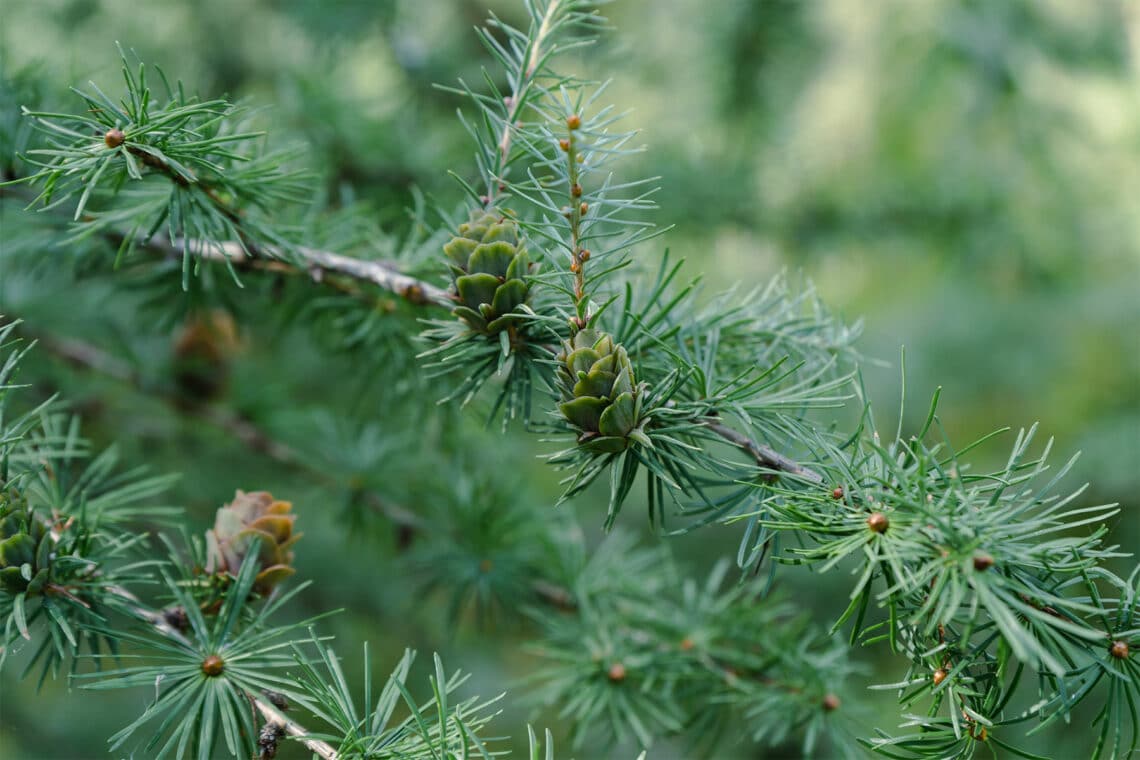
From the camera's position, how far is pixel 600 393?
→ 317mm

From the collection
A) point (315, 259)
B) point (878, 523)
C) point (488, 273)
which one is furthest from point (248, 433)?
point (878, 523)

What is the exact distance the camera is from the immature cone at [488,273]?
346 millimetres

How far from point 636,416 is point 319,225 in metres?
0.25

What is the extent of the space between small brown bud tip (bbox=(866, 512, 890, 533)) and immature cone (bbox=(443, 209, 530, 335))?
154 mm

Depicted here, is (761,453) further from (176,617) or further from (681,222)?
(681,222)

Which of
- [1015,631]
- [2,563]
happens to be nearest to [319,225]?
[2,563]

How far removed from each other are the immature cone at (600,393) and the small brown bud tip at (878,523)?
3.3 inches

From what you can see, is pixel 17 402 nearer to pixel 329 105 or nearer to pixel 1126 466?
pixel 329 105

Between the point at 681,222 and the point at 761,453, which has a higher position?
the point at 681,222

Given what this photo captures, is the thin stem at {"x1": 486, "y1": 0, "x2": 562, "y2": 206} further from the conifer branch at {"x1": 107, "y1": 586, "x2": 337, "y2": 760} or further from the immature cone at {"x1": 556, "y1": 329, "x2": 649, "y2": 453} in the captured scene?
the conifer branch at {"x1": 107, "y1": 586, "x2": 337, "y2": 760}

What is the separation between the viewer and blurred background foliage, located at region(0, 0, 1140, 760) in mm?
685

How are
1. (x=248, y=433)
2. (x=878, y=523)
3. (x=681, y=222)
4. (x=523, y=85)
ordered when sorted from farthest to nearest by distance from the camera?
(x=681, y=222)
(x=248, y=433)
(x=523, y=85)
(x=878, y=523)

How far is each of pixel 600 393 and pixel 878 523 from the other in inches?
4.2

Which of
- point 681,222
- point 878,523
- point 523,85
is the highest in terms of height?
point 681,222
